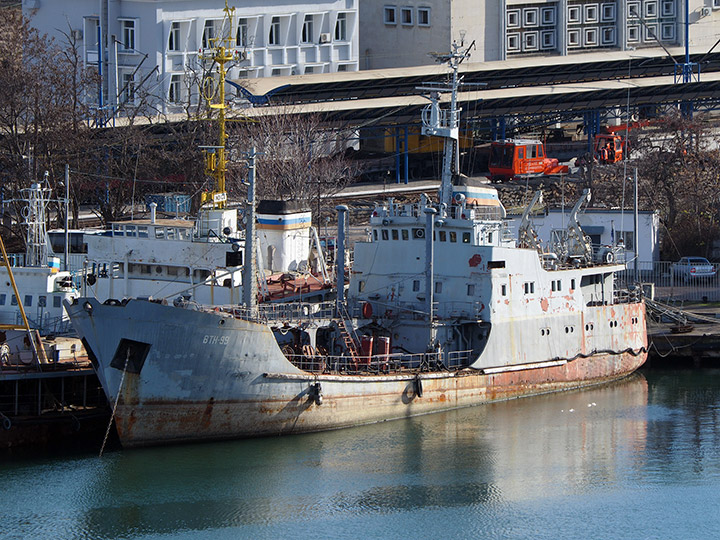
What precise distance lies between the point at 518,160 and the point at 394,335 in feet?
96.1

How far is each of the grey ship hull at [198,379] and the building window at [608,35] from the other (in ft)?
189

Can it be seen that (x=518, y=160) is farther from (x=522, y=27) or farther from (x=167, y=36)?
(x=522, y=27)

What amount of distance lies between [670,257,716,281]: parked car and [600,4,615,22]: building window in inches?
1451

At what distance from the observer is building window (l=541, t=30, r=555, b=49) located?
283ft

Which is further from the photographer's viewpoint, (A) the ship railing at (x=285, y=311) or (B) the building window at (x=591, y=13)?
(B) the building window at (x=591, y=13)

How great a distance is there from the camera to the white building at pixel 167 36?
71.8 metres

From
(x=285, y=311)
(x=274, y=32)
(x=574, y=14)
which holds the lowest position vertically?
(x=285, y=311)

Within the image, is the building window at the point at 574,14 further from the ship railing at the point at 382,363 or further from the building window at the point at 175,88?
the ship railing at the point at 382,363

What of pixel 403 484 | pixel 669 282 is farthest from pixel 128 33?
pixel 403 484

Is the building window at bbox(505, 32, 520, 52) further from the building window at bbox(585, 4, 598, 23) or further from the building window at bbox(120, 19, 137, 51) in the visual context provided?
the building window at bbox(120, 19, 137, 51)

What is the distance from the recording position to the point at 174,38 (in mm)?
73062

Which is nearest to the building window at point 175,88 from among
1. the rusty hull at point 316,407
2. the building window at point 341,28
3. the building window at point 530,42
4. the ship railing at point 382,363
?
the building window at point 341,28

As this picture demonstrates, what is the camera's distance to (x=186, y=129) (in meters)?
63.8

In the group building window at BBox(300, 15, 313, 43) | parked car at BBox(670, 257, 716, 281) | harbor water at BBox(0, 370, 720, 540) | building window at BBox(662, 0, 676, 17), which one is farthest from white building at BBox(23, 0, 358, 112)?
harbor water at BBox(0, 370, 720, 540)
